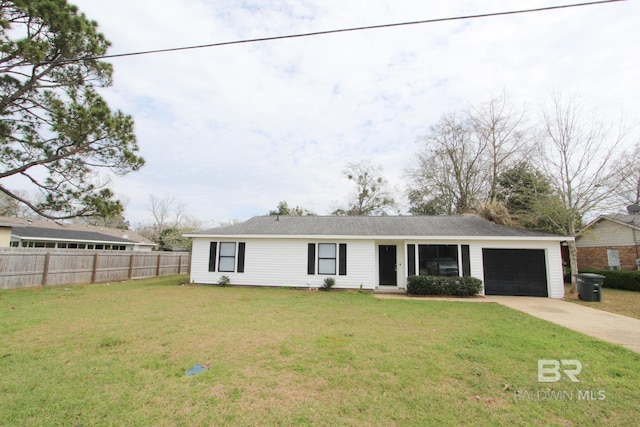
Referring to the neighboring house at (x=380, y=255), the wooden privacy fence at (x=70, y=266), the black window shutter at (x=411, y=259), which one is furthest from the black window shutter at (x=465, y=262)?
the wooden privacy fence at (x=70, y=266)

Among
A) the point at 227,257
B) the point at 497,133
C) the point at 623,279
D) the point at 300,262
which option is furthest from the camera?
the point at 497,133

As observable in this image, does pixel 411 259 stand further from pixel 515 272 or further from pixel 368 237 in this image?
pixel 515 272

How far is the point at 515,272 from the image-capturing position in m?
12.2

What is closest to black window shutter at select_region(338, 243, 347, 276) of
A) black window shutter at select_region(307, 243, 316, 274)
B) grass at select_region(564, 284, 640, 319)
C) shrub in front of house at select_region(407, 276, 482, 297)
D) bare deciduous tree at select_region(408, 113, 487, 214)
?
black window shutter at select_region(307, 243, 316, 274)

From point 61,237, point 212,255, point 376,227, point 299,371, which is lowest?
point 299,371

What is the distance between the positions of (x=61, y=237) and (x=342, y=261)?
23076 mm

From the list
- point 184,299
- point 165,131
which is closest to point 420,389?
point 184,299

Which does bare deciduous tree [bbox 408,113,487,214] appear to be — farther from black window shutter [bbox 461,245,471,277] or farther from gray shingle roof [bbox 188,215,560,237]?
black window shutter [bbox 461,245,471,277]

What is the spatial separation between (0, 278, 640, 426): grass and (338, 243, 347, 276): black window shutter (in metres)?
5.40

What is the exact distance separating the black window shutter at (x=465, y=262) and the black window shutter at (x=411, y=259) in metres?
1.92

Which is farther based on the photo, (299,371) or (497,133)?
(497,133)

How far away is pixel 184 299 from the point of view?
9.68 m

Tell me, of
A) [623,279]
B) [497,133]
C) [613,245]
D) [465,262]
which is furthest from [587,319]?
[497,133]
